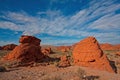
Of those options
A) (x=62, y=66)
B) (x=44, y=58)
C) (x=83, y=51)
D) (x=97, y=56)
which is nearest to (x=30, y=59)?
(x=44, y=58)

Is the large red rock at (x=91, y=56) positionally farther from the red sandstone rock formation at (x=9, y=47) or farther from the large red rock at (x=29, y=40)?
the red sandstone rock formation at (x=9, y=47)

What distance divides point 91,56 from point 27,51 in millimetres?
9618

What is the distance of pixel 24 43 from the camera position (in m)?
24.5

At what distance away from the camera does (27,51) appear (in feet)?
77.6

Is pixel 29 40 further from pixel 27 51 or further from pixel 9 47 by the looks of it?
pixel 9 47

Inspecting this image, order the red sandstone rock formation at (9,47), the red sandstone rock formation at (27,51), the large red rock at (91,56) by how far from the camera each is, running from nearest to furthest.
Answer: the large red rock at (91,56) < the red sandstone rock formation at (27,51) < the red sandstone rock formation at (9,47)

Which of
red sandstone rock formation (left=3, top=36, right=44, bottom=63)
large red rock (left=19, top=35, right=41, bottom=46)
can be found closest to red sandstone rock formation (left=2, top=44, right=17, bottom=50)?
large red rock (left=19, top=35, right=41, bottom=46)

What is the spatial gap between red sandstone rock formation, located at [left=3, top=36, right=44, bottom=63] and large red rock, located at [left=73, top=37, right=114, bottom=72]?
7.14 metres

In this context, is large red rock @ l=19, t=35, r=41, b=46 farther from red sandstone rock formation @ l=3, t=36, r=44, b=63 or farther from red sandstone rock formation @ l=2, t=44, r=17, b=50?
red sandstone rock formation @ l=2, t=44, r=17, b=50

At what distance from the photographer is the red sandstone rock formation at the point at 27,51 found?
2288 centimetres

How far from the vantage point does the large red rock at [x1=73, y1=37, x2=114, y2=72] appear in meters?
16.3

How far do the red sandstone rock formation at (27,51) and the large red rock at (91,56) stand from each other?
714 cm

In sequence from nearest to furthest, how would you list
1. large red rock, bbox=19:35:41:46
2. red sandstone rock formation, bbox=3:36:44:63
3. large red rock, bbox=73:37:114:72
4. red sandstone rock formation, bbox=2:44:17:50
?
large red rock, bbox=73:37:114:72, red sandstone rock formation, bbox=3:36:44:63, large red rock, bbox=19:35:41:46, red sandstone rock formation, bbox=2:44:17:50

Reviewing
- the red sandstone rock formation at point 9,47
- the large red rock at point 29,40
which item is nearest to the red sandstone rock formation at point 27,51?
the large red rock at point 29,40
